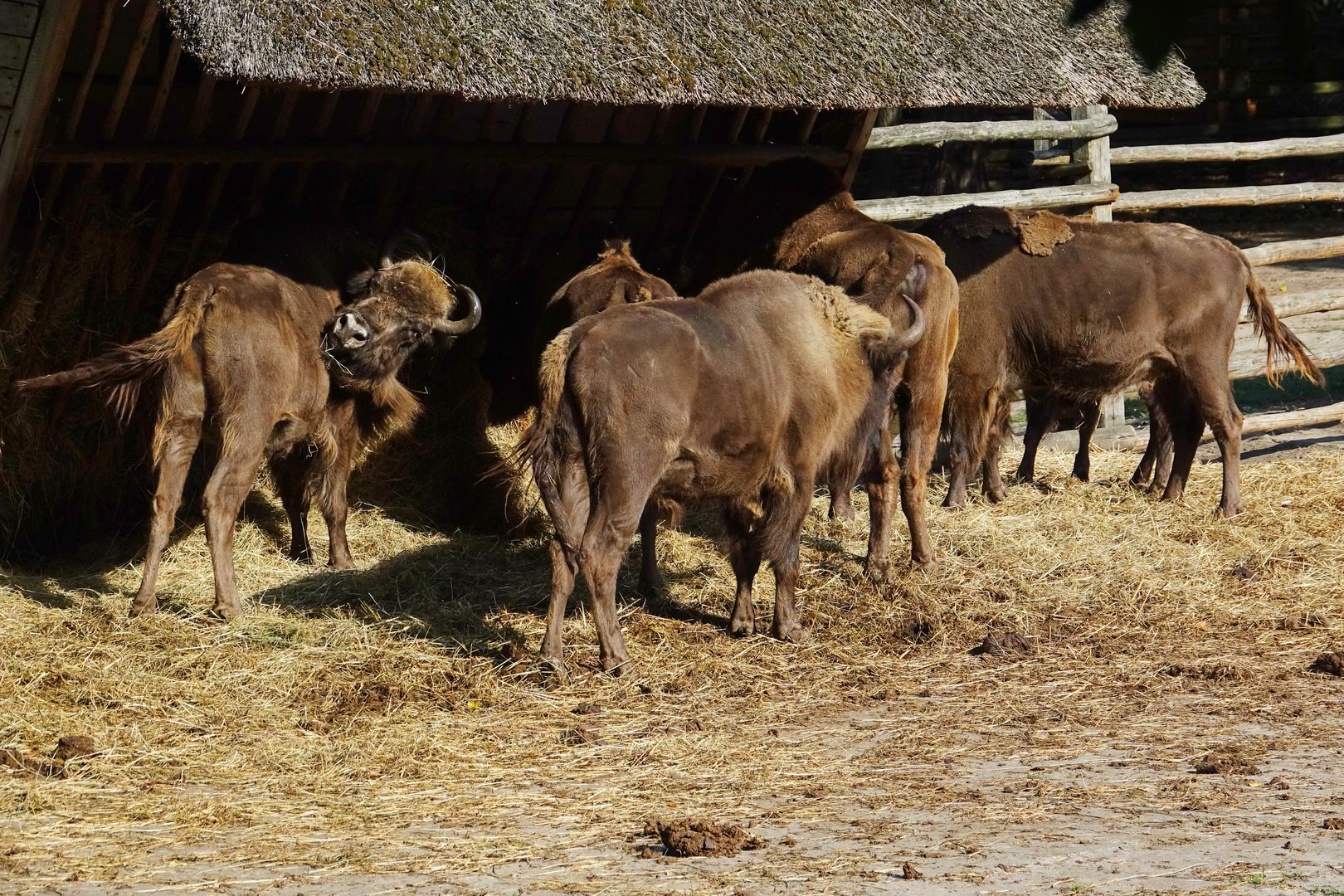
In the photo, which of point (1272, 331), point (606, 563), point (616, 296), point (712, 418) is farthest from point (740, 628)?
point (1272, 331)

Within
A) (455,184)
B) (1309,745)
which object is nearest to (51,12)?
(455,184)

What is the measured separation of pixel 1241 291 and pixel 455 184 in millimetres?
4962

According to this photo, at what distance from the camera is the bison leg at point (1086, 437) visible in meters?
10.5

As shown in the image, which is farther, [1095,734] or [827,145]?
[827,145]

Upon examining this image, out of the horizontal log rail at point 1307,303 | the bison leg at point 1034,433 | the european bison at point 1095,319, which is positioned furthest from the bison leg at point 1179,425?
the horizontal log rail at point 1307,303

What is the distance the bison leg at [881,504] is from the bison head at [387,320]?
2.25 meters

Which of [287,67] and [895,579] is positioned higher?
[287,67]

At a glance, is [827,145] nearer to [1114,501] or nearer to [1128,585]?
[1114,501]

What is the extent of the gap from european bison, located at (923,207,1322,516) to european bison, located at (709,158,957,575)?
3.71 ft

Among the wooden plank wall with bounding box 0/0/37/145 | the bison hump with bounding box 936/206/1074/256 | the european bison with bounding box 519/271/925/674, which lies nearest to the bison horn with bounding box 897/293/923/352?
the european bison with bounding box 519/271/925/674

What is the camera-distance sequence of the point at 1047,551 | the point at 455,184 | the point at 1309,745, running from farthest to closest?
the point at 455,184
the point at 1047,551
the point at 1309,745

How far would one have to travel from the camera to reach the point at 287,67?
645cm

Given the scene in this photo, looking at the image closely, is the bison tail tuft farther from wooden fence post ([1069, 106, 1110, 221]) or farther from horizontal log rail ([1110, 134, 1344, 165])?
horizontal log rail ([1110, 134, 1344, 165])

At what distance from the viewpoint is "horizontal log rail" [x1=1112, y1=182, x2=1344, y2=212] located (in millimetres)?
11711
